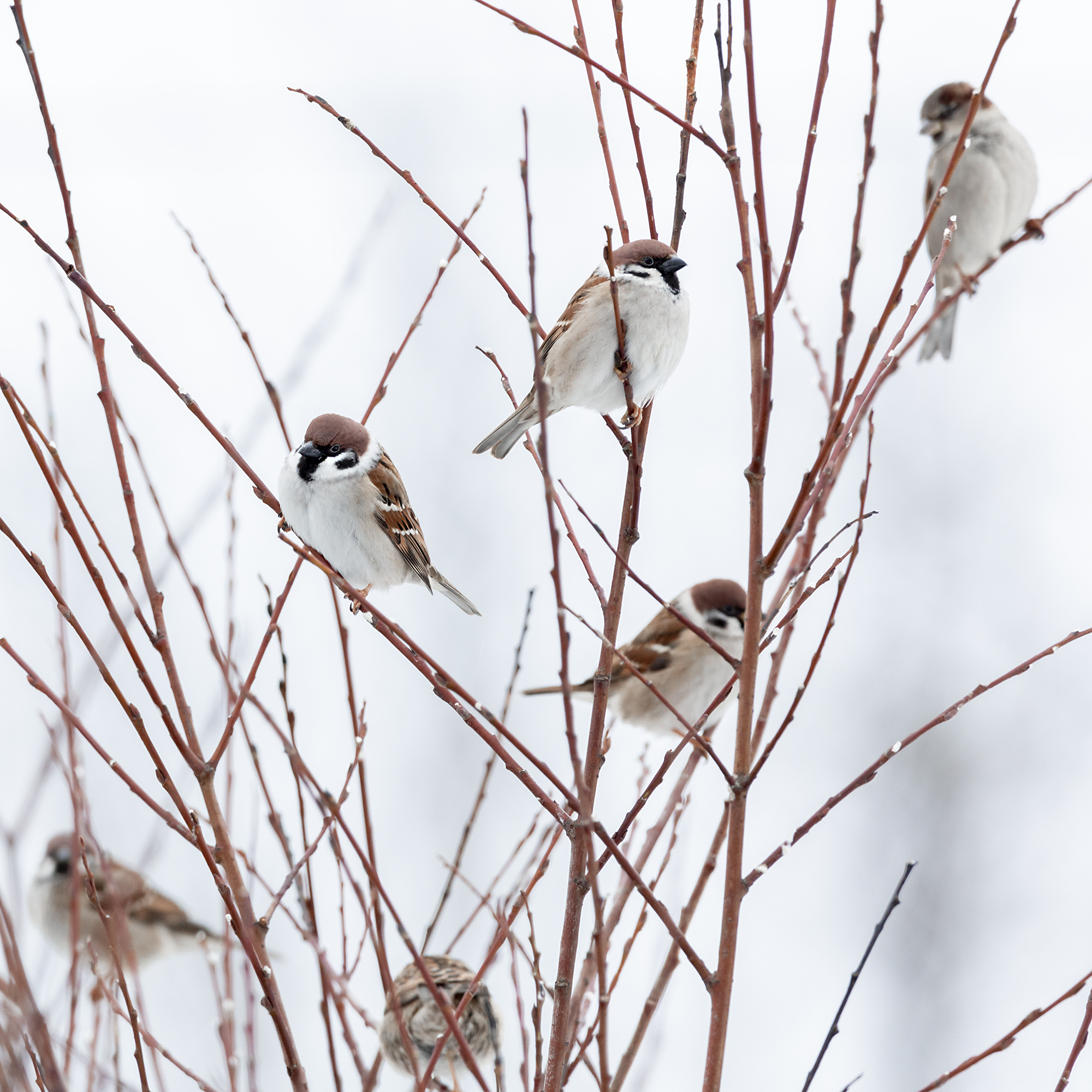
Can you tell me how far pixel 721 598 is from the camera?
3.25 metres

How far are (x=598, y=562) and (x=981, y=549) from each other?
208cm

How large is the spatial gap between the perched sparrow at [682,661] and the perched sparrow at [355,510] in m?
1.00

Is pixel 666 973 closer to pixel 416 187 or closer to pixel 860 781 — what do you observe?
pixel 860 781

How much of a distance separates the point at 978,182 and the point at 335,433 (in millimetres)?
2683

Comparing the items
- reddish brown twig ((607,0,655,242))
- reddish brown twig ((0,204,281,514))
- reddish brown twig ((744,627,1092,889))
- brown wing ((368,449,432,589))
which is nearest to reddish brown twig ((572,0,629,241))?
reddish brown twig ((607,0,655,242))

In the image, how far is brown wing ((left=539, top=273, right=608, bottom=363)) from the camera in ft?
7.87

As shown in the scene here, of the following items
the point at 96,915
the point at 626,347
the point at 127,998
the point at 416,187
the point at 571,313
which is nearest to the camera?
the point at 127,998

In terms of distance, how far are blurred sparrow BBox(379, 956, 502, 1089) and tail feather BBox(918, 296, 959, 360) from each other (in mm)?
2781

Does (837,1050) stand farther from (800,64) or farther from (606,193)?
(800,64)

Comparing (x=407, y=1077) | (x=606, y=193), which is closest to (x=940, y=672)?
(x=606, y=193)

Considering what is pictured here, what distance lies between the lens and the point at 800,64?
6520mm

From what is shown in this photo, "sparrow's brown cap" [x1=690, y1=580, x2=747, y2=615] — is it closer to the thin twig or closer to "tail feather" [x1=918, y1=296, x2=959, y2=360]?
"tail feather" [x1=918, y1=296, x2=959, y2=360]

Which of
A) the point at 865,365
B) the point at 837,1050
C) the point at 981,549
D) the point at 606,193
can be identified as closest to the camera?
the point at 865,365

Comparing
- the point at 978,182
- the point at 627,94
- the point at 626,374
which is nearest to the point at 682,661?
the point at 626,374
